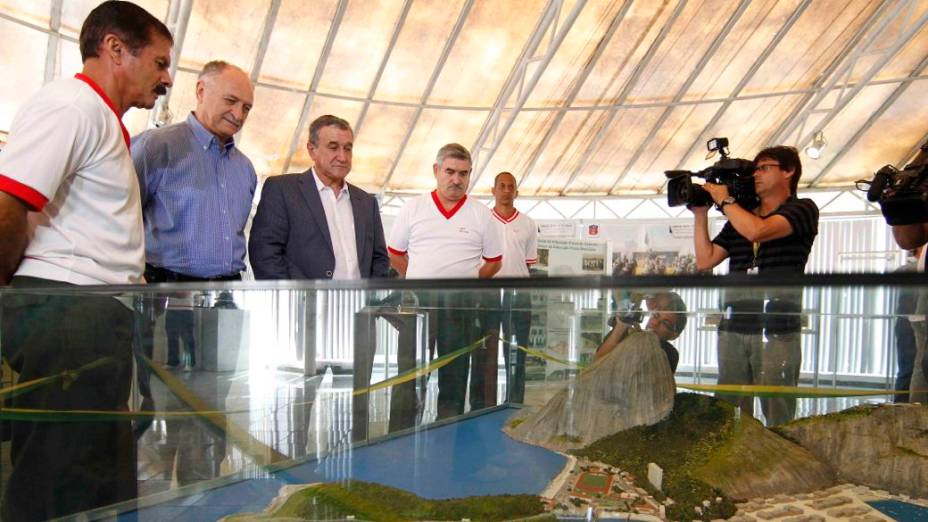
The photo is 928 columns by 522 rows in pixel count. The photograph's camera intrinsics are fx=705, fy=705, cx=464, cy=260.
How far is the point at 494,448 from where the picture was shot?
1.33m

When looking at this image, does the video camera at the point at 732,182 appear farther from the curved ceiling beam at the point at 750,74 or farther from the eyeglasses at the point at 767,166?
the curved ceiling beam at the point at 750,74

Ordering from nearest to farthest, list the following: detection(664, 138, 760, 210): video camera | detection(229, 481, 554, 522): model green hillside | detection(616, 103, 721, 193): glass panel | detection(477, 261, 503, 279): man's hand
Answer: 1. detection(229, 481, 554, 522): model green hillside
2. detection(664, 138, 760, 210): video camera
3. detection(477, 261, 503, 279): man's hand
4. detection(616, 103, 721, 193): glass panel

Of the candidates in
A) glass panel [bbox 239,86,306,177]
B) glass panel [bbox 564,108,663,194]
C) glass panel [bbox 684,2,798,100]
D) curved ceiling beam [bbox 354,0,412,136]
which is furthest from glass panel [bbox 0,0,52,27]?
glass panel [bbox 684,2,798,100]

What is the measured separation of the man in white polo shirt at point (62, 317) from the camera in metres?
1.66

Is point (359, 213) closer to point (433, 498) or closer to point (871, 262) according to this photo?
point (433, 498)

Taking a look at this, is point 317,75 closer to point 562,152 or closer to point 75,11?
point 75,11

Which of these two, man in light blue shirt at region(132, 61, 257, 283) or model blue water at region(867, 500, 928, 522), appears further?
man in light blue shirt at region(132, 61, 257, 283)

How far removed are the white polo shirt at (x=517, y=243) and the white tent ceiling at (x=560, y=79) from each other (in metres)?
6.77

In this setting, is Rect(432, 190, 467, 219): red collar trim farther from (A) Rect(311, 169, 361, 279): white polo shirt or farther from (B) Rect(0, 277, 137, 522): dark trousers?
(B) Rect(0, 277, 137, 522): dark trousers

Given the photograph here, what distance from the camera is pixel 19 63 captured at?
991 centimetres

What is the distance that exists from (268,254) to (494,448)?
1802mm

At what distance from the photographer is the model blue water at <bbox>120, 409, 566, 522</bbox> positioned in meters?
1.31

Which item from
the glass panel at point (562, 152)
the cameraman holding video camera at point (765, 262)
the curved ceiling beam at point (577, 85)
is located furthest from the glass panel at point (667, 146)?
the cameraman holding video camera at point (765, 262)

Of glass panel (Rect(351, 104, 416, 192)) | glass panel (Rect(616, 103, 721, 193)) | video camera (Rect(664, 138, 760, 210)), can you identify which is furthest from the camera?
glass panel (Rect(616, 103, 721, 193))
